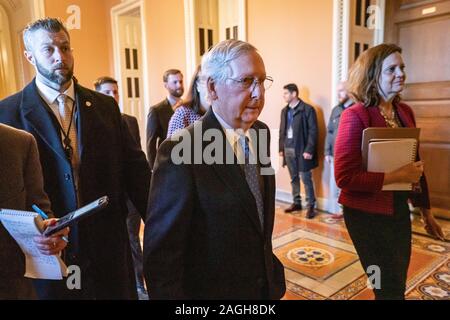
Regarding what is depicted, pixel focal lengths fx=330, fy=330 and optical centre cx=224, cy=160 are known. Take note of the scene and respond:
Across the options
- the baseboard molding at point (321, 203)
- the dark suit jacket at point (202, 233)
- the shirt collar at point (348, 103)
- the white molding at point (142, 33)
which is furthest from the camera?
the white molding at point (142, 33)

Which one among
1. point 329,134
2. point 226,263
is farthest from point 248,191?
point 329,134

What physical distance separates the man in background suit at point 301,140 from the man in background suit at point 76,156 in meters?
2.85

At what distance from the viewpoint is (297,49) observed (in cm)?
423

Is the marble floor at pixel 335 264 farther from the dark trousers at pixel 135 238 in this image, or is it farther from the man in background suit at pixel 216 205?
the man in background suit at pixel 216 205

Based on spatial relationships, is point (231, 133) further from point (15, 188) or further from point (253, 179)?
point (15, 188)

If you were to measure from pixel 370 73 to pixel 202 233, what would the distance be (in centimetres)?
106

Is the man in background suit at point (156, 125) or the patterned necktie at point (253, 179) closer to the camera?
the patterned necktie at point (253, 179)

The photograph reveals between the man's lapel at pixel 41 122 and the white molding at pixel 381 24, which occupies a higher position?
the white molding at pixel 381 24

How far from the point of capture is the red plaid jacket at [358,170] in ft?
4.58

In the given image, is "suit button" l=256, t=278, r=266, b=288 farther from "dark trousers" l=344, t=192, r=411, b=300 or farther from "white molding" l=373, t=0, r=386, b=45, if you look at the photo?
"white molding" l=373, t=0, r=386, b=45

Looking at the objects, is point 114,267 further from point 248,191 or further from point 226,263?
point 248,191

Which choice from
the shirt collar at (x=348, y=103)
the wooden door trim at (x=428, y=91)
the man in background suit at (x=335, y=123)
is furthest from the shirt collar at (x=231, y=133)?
the wooden door trim at (x=428, y=91)

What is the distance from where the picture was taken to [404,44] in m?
3.69
